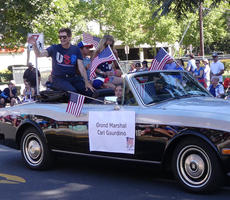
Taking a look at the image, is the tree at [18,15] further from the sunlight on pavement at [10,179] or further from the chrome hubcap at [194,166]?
the chrome hubcap at [194,166]

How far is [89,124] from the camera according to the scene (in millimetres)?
6578

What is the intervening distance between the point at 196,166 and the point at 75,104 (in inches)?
82.1

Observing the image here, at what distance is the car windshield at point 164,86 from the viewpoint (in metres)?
6.32

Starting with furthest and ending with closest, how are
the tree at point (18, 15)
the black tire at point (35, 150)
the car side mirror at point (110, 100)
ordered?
the tree at point (18, 15)
the black tire at point (35, 150)
the car side mirror at point (110, 100)

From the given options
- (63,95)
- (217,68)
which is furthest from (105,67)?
(217,68)

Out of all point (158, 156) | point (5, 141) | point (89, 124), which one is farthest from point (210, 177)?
point (5, 141)

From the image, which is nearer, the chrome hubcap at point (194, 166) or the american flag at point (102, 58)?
the chrome hubcap at point (194, 166)

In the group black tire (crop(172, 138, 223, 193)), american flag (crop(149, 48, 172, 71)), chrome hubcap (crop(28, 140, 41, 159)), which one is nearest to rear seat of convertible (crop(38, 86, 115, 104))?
chrome hubcap (crop(28, 140, 41, 159))

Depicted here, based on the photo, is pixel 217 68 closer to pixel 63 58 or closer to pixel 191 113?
pixel 63 58

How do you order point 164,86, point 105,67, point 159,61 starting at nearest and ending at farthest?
point 164,86
point 159,61
point 105,67

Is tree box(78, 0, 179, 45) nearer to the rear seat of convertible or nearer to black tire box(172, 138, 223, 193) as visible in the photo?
the rear seat of convertible

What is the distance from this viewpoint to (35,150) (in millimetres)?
7613

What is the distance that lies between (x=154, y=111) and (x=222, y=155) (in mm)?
1097

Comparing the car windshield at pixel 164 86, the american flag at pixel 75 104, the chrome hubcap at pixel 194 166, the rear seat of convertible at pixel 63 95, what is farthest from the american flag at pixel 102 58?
the chrome hubcap at pixel 194 166
